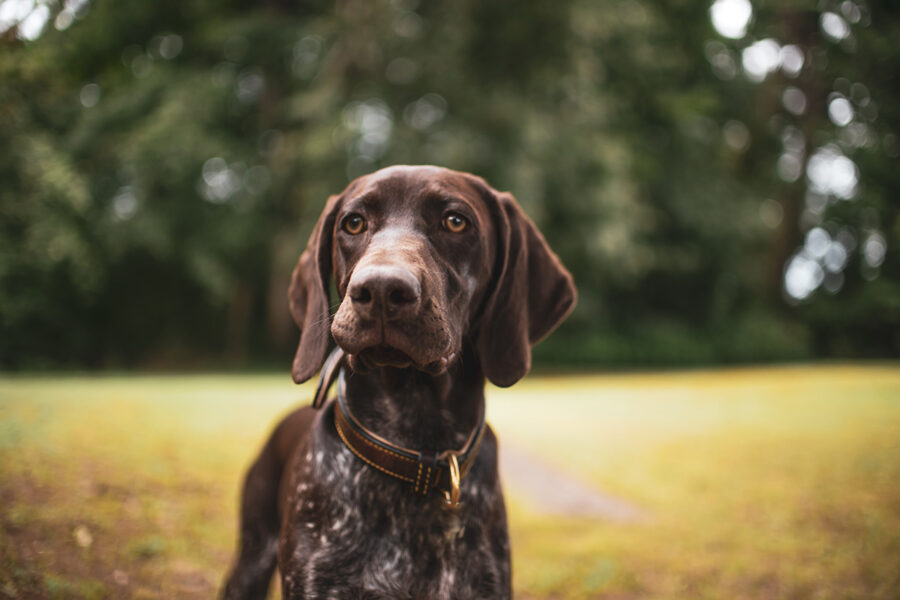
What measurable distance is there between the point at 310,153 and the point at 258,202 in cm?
253

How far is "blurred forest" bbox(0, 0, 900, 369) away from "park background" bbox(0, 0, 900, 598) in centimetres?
8

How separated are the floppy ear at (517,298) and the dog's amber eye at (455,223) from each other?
9.3 inches

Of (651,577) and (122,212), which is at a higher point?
(122,212)

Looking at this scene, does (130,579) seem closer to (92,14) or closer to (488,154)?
(488,154)

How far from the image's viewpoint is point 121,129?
13.5m

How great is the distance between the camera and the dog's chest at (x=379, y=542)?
2.29 meters

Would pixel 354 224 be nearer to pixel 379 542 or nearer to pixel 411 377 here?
pixel 411 377

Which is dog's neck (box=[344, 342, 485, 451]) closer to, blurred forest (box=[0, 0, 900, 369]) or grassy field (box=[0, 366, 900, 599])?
grassy field (box=[0, 366, 900, 599])

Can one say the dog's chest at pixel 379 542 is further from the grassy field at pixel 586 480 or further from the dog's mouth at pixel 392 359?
the grassy field at pixel 586 480

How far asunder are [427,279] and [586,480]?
3.92m

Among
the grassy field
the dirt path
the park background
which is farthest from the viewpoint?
the dirt path

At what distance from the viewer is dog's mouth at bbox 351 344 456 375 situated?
215 centimetres

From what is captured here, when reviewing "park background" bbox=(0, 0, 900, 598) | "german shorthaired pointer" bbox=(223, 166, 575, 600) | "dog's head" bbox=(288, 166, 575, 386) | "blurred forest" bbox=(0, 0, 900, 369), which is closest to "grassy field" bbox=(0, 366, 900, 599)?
"park background" bbox=(0, 0, 900, 598)

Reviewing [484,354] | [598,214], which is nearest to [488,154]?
[598,214]
